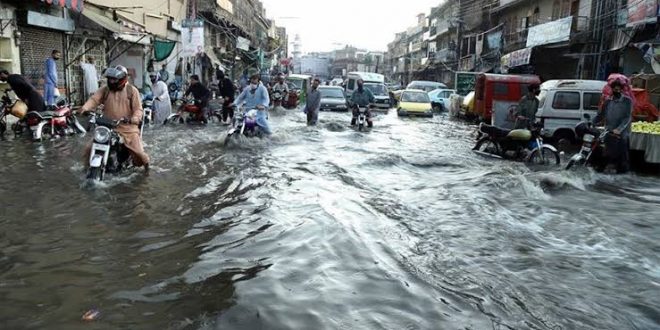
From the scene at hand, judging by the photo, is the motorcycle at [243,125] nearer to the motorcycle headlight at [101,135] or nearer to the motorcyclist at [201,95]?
the motorcyclist at [201,95]

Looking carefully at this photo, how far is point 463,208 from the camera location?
6.89 m

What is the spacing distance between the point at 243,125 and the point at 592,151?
22.2 feet

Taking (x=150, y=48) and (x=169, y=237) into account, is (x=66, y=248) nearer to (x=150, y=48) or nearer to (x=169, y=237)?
(x=169, y=237)

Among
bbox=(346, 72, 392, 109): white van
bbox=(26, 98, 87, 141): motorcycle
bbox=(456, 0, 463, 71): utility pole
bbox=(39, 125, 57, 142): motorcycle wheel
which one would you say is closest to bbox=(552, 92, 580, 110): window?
bbox=(26, 98, 87, 141): motorcycle

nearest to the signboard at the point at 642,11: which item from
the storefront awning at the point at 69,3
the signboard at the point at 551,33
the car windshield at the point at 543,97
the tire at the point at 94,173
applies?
the signboard at the point at 551,33

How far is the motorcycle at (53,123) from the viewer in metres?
11.0

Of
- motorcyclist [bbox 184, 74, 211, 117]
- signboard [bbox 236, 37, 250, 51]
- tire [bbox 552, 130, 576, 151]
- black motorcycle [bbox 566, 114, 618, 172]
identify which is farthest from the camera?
signboard [bbox 236, 37, 250, 51]

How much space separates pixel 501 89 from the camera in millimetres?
20312

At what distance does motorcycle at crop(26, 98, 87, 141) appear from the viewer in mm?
11047

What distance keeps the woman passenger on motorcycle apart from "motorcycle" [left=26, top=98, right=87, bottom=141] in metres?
2.59

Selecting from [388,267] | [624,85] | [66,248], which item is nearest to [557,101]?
[624,85]

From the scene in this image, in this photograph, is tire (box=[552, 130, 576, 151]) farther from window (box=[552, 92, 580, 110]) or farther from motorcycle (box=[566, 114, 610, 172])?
motorcycle (box=[566, 114, 610, 172])

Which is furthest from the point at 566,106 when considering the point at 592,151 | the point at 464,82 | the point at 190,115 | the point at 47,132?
the point at 464,82

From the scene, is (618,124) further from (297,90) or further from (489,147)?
(297,90)
